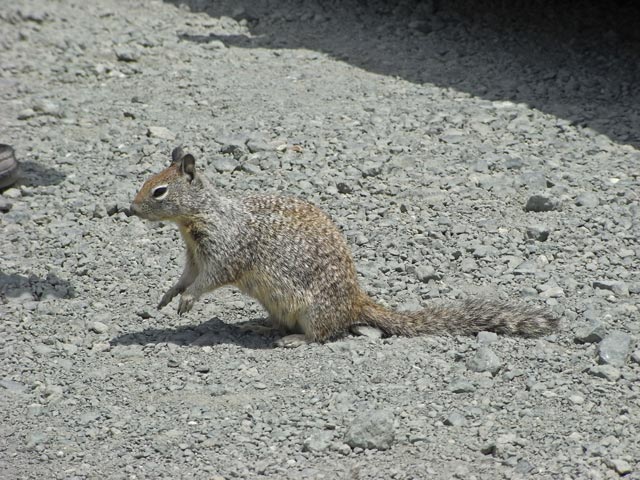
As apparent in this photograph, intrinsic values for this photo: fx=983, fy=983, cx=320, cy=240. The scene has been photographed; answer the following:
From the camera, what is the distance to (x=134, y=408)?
5156mm

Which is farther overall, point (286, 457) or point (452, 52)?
point (452, 52)

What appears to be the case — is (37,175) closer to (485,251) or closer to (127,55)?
(127,55)

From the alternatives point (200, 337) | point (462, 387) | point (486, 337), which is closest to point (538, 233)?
point (486, 337)

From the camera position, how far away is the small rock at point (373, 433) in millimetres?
4660

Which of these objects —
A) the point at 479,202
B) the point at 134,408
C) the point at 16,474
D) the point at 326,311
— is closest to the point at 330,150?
the point at 479,202

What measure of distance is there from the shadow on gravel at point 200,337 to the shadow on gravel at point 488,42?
4.40 m

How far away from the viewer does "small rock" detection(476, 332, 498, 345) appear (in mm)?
5562

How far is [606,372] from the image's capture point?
516 centimetres

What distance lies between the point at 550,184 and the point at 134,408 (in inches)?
157

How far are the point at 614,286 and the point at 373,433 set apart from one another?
2.29 metres

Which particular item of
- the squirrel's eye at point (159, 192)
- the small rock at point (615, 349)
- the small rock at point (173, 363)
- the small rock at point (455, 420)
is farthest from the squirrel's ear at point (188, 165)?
the small rock at point (615, 349)

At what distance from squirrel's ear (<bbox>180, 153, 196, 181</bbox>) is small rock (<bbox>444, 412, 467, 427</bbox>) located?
2078mm

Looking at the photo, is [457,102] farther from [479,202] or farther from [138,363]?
[138,363]

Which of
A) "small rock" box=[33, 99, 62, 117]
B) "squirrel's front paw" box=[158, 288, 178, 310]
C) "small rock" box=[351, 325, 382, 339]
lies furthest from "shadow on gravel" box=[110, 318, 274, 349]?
"small rock" box=[33, 99, 62, 117]
